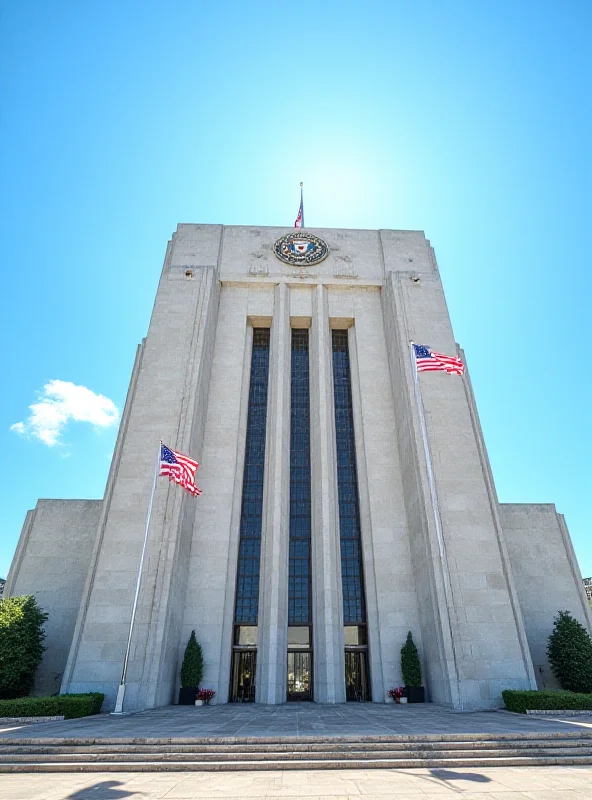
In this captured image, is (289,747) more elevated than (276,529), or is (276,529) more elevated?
(276,529)

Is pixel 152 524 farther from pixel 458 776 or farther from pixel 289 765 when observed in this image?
pixel 458 776

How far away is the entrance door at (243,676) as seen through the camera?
2241 centimetres

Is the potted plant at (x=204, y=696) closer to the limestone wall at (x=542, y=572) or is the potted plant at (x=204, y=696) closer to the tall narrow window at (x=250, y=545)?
the tall narrow window at (x=250, y=545)

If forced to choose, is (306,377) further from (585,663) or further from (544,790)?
(544,790)

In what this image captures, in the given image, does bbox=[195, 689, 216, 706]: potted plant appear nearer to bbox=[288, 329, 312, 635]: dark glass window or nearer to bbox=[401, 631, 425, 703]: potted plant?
bbox=[288, 329, 312, 635]: dark glass window

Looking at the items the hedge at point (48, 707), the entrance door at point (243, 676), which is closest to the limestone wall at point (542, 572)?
the entrance door at point (243, 676)

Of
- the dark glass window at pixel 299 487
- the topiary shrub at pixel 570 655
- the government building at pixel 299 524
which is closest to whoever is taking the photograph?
the government building at pixel 299 524

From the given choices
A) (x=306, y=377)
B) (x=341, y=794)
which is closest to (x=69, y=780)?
(x=341, y=794)

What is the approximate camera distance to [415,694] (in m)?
20.8

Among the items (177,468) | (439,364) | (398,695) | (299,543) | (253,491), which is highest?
(439,364)

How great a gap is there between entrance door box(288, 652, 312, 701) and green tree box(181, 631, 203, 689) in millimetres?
4942

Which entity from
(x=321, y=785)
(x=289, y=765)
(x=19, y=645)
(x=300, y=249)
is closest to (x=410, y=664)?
(x=289, y=765)

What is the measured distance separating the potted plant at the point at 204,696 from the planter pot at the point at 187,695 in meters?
0.24

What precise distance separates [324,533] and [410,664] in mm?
7236
